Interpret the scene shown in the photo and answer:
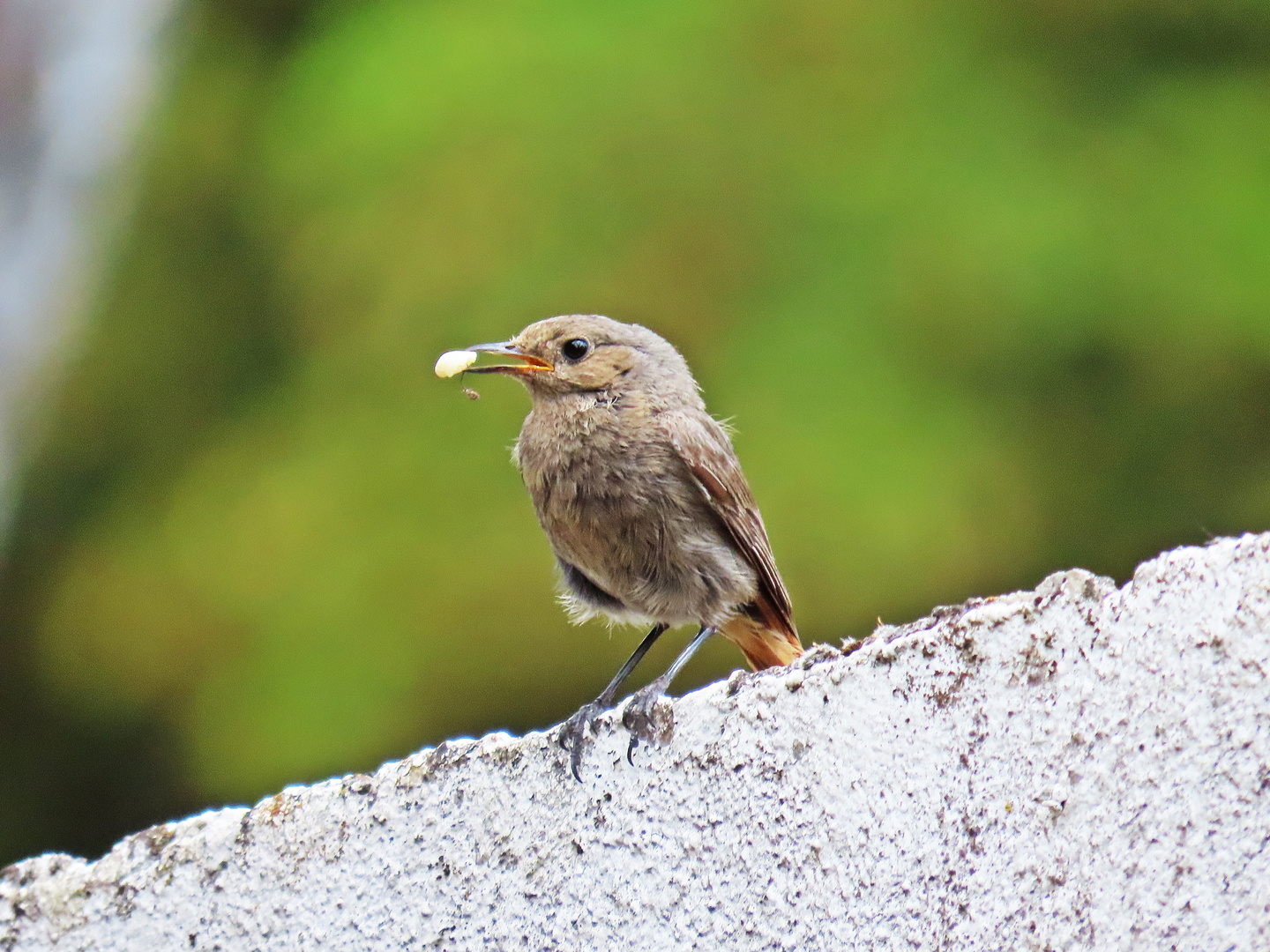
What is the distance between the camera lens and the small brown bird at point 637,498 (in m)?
Result: 3.34

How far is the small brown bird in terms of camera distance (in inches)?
132

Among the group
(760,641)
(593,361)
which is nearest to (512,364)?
(593,361)

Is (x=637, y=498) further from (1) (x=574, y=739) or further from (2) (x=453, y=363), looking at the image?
(1) (x=574, y=739)

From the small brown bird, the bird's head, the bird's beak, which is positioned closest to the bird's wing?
the small brown bird

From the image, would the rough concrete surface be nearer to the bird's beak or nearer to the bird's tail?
the bird's tail

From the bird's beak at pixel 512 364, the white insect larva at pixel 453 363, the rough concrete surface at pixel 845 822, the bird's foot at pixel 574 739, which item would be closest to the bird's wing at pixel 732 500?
the bird's beak at pixel 512 364

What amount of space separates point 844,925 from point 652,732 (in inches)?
16.9

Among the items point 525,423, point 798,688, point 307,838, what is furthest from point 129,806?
point 798,688

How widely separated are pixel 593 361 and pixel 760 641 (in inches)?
33.6

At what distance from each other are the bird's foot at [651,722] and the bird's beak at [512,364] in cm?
138

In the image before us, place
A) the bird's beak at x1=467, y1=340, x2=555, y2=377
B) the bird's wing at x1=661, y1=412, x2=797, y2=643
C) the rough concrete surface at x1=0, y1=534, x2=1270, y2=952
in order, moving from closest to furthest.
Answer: the rough concrete surface at x1=0, y1=534, x2=1270, y2=952
the bird's wing at x1=661, y1=412, x2=797, y2=643
the bird's beak at x1=467, y1=340, x2=555, y2=377

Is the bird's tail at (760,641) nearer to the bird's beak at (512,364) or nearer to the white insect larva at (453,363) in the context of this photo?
the bird's beak at (512,364)

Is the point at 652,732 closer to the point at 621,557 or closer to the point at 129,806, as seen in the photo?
the point at 621,557

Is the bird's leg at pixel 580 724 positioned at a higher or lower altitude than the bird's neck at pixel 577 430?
lower
